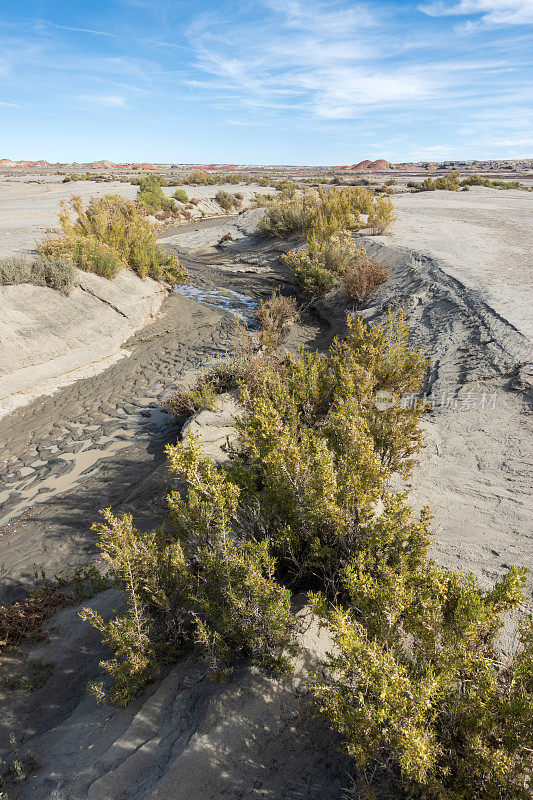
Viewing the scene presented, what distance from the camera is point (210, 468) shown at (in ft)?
8.96

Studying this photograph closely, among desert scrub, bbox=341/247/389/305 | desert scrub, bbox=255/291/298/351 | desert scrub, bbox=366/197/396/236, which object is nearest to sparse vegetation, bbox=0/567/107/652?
desert scrub, bbox=255/291/298/351

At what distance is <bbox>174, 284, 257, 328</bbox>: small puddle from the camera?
1223cm

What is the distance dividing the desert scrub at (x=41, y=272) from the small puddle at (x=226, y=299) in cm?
408

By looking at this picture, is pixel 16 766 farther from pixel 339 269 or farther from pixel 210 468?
pixel 339 269

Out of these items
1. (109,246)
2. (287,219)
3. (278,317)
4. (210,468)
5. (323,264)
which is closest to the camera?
(210,468)

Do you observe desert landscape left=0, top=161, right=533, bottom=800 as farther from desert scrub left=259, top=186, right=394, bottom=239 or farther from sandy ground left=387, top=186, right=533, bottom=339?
desert scrub left=259, top=186, right=394, bottom=239

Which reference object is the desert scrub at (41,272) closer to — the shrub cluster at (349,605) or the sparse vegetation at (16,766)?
the shrub cluster at (349,605)

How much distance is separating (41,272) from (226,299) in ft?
17.7

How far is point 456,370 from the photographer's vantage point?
632 centimetres

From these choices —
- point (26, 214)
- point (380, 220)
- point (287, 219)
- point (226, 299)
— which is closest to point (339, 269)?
point (380, 220)

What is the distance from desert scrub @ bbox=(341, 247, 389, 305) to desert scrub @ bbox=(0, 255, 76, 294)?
6843 mm

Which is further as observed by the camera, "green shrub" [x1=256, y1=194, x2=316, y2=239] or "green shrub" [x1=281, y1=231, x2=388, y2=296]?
"green shrub" [x1=256, y1=194, x2=316, y2=239]

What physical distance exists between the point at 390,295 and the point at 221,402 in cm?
530

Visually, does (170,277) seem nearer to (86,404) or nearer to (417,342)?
(86,404)
